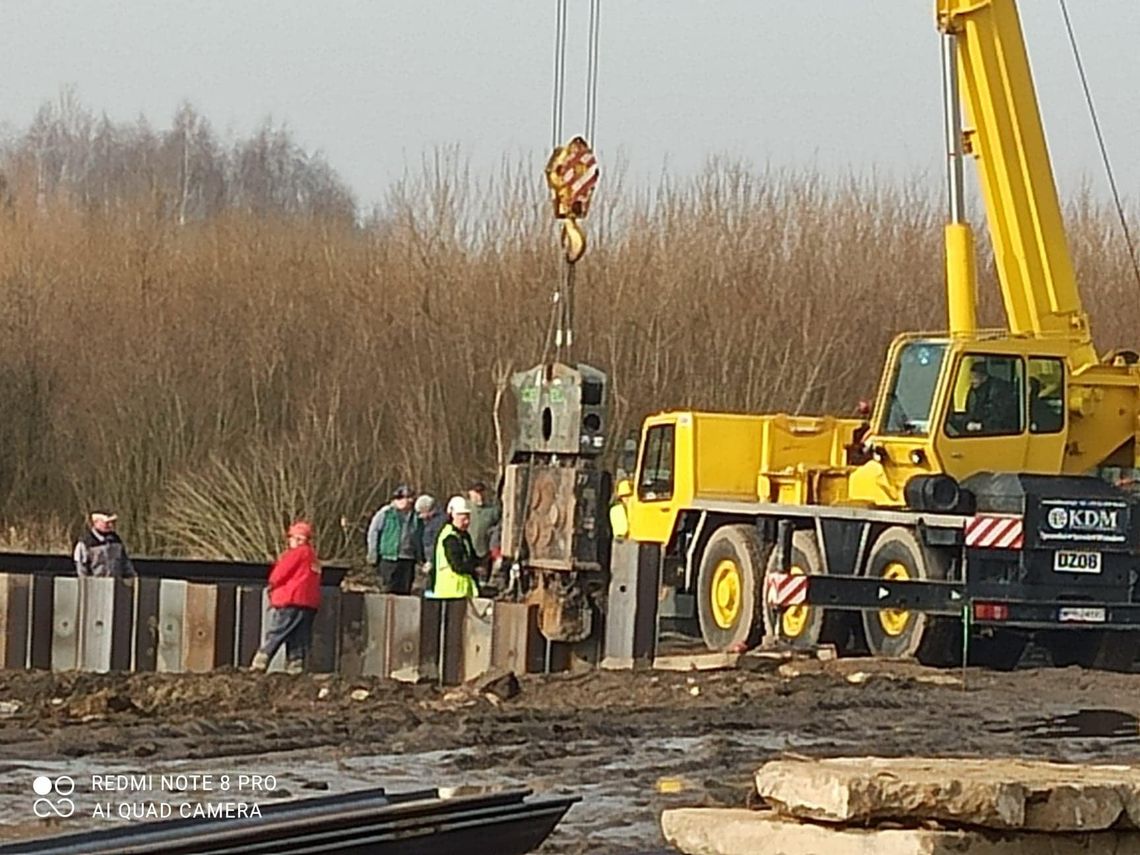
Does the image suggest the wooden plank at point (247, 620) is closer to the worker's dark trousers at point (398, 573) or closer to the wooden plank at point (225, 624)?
the wooden plank at point (225, 624)

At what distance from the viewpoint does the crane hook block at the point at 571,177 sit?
49.0 ft

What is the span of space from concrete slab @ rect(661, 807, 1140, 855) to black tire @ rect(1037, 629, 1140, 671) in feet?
37.4

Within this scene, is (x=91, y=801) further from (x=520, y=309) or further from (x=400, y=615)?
(x=520, y=309)

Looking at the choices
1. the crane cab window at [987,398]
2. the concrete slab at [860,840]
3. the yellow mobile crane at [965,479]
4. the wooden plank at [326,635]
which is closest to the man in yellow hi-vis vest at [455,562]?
the wooden plank at [326,635]

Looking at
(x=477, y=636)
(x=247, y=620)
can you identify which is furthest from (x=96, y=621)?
(x=477, y=636)

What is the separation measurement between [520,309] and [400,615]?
11750 mm

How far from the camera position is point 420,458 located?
28.0 metres

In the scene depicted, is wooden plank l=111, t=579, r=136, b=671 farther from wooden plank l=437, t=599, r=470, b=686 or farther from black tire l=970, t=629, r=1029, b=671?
black tire l=970, t=629, r=1029, b=671

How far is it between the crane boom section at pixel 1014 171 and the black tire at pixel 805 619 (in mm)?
2536

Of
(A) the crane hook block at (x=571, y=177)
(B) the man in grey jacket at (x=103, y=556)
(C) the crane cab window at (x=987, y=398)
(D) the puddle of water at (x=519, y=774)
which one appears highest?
(A) the crane hook block at (x=571, y=177)

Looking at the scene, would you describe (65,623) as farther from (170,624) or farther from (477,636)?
(477,636)

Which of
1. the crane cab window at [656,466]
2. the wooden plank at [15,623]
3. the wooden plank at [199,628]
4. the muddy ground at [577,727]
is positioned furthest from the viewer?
the crane cab window at [656,466]

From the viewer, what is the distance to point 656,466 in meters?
20.2

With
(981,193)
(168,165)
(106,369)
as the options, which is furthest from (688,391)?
(168,165)
